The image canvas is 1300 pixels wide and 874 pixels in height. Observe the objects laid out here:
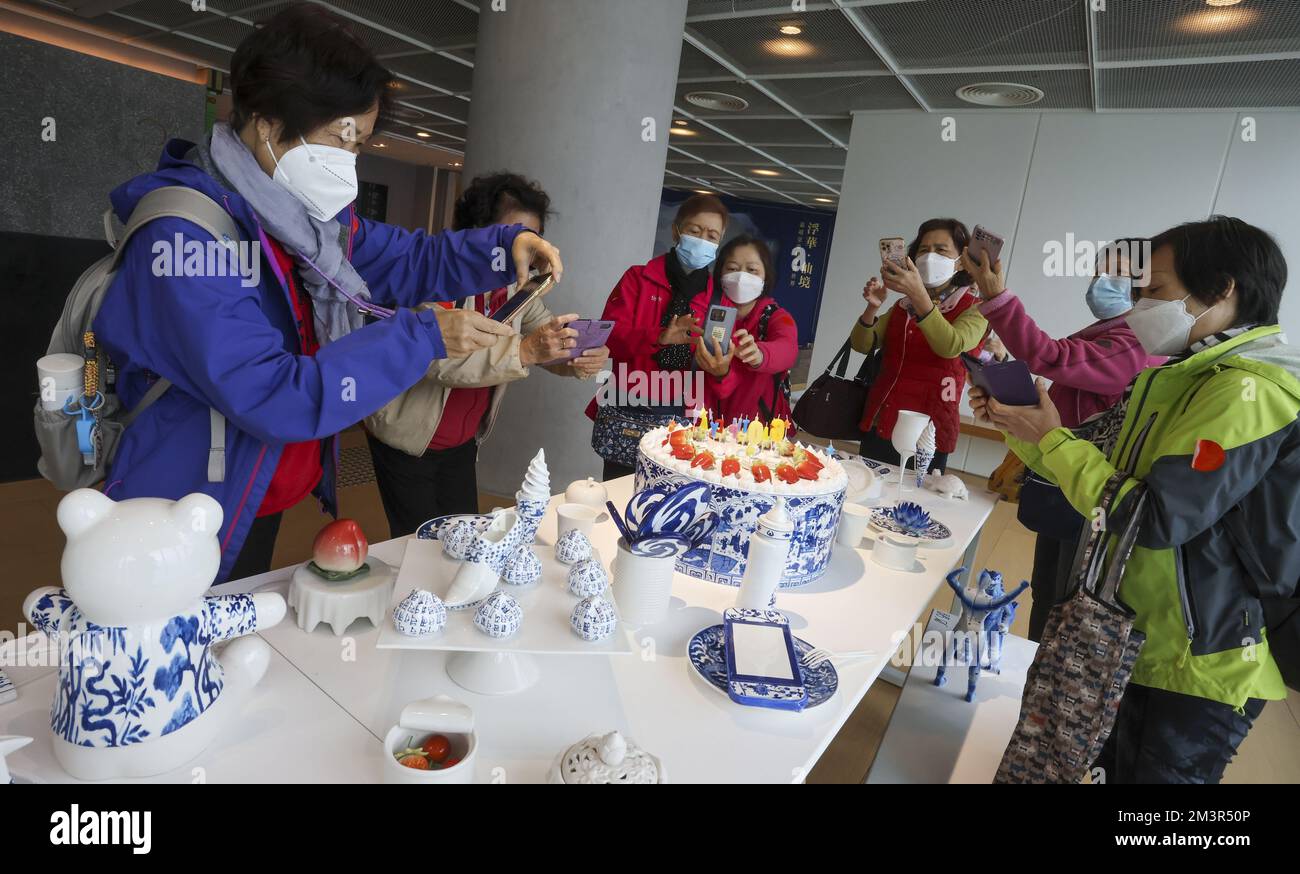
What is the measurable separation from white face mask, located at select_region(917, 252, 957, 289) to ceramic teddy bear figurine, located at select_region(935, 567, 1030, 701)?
1248 mm

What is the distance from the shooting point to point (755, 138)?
818cm

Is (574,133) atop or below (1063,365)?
atop

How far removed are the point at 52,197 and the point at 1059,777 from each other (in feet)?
16.8

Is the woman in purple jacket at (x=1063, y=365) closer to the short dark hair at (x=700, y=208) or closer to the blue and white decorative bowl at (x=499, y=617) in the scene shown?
the short dark hair at (x=700, y=208)

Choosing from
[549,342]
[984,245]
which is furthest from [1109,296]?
[549,342]

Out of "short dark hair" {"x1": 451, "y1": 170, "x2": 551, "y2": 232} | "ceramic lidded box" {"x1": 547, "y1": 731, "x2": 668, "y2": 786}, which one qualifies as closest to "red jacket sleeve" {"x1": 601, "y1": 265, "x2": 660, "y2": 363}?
"short dark hair" {"x1": 451, "y1": 170, "x2": 551, "y2": 232}

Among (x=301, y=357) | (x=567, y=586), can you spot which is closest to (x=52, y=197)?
(x=301, y=357)

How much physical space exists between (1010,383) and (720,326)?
99cm

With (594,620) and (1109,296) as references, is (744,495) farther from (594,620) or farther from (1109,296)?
(1109,296)

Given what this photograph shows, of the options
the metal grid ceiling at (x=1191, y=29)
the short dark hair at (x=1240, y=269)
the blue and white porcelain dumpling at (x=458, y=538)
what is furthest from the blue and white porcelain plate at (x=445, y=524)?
the metal grid ceiling at (x=1191, y=29)

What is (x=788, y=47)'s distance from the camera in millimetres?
5141

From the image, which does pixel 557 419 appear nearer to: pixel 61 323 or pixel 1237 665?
pixel 61 323

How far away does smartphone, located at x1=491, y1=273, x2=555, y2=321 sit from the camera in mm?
1626
